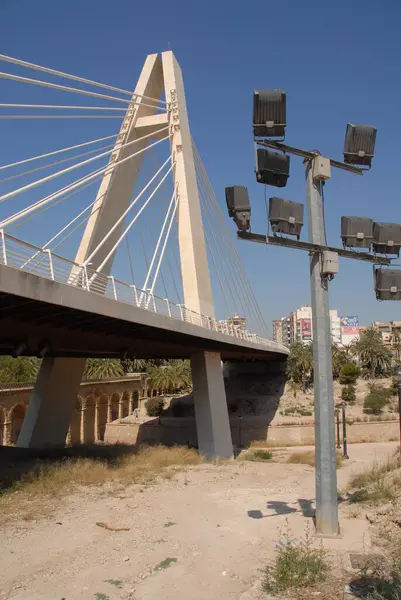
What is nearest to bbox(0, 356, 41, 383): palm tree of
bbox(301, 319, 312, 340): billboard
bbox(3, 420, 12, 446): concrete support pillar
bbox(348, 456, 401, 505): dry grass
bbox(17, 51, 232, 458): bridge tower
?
bbox(3, 420, 12, 446): concrete support pillar

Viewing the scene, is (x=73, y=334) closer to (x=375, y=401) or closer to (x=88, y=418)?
(x=88, y=418)

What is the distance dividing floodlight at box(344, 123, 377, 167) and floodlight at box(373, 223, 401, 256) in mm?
1204

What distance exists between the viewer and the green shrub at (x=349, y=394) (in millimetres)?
47834

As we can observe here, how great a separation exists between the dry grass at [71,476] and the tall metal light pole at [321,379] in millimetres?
5833

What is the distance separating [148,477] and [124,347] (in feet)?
23.0

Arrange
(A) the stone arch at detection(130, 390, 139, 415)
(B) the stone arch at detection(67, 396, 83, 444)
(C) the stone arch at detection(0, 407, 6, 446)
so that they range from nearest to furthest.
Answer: (C) the stone arch at detection(0, 407, 6, 446) → (B) the stone arch at detection(67, 396, 83, 444) → (A) the stone arch at detection(130, 390, 139, 415)

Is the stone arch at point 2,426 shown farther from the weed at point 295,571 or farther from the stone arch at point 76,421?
the weed at point 295,571

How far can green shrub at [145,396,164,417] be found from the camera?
154 ft

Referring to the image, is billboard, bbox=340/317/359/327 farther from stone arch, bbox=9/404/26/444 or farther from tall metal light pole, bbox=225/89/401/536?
tall metal light pole, bbox=225/89/401/536

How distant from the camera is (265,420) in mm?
42531

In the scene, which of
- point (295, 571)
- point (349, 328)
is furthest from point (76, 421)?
point (349, 328)

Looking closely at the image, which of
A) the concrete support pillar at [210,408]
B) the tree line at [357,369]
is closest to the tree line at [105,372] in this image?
the tree line at [357,369]

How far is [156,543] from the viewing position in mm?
9094

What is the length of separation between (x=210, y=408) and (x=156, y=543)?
15.9 m
